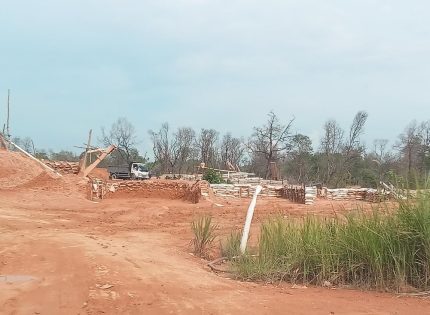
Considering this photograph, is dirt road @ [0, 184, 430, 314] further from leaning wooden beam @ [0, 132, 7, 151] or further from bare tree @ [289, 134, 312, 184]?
bare tree @ [289, 134, 312, 184]

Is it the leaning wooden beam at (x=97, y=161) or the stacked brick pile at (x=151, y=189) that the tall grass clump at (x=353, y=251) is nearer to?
the stacked brick pile at (x=151, y=189)

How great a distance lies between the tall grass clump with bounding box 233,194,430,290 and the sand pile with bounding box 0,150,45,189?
18.1 m

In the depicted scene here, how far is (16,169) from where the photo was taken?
24.8m

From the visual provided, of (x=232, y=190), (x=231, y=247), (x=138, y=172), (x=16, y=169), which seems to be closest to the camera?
(x=231, y=247)

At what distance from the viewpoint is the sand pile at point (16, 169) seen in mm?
23500

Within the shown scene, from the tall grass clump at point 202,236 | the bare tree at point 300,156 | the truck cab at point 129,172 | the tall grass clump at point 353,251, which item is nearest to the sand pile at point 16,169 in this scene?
the truck cab at point 129,172

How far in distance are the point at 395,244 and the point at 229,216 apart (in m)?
11.2

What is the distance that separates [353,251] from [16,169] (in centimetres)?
2102

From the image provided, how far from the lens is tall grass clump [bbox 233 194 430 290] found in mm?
Result: 7105

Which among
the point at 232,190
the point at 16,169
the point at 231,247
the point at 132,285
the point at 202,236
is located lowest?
the point at 132,285

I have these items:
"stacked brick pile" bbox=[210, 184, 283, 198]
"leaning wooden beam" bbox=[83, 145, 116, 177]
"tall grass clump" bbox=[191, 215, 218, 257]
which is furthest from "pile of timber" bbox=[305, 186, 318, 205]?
"tall grass clump" bbox=[191, 215, 218, 257]

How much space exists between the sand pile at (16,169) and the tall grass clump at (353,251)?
1812 centimetres

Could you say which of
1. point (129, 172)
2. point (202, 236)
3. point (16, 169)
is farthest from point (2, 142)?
point (202, 236)

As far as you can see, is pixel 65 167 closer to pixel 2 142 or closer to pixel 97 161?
pixel 97 161
